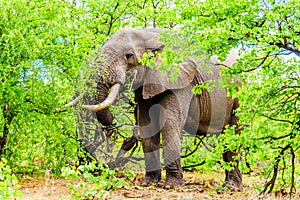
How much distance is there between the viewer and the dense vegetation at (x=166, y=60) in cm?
664

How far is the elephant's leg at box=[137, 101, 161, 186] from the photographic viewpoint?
34.4 ft

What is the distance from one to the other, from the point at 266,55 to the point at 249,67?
0.87 feet

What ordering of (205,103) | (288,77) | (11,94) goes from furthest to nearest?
(205,103) < (11,94) < (288,77)

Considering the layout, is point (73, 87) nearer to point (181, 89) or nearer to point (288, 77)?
point (181, 89)

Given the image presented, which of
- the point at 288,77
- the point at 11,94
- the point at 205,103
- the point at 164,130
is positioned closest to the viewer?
the point at 288,77

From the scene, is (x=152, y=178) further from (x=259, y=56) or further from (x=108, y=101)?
(x=259, y=56)

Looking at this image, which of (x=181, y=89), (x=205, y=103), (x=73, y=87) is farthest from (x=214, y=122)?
(x=73, y=87)

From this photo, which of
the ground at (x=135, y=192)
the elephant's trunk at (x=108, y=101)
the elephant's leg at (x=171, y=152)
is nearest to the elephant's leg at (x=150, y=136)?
the ground at (x=135, y=192)

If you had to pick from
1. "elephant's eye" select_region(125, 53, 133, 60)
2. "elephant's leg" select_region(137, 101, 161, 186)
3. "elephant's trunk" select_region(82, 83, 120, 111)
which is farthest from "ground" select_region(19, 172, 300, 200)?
"elephant's eye" select_region(125, 53, 133, 60)

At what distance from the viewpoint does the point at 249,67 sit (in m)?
6.96

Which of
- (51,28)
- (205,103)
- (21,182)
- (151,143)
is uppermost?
(51,28)

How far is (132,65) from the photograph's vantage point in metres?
9.82

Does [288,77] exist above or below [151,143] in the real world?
above

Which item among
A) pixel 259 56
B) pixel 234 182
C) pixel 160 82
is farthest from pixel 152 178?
pixel 259 56
